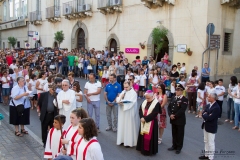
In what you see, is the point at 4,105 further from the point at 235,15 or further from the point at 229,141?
the point at 235,15

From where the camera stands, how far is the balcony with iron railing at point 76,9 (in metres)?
24.2

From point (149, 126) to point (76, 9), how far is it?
21264 mm

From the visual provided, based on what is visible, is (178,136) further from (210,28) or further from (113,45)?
(113,45)

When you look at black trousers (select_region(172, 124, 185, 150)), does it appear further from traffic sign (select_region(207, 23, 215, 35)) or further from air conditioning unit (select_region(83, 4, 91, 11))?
air conditioning unit (select_region(83, 4, 91, 11))

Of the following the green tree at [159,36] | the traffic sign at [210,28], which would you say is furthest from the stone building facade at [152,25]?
the traffic sign at [210,28]

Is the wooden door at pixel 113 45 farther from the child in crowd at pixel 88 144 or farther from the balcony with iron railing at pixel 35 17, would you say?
the child in crowd at pixel 88 144

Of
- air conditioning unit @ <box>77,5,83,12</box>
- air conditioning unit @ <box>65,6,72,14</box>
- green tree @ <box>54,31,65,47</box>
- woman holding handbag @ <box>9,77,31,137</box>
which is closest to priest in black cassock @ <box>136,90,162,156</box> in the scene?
woman holding handbag @ <box>9,77,31,137</box>

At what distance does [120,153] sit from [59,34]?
2275 centimetres

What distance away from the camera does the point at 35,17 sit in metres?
33.9

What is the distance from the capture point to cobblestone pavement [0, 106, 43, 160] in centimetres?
610

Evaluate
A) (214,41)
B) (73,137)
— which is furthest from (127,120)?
(214,41)

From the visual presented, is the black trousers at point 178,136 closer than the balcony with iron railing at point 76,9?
Yes

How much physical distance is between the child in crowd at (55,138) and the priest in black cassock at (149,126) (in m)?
2.32

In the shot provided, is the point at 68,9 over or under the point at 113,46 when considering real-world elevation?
over
